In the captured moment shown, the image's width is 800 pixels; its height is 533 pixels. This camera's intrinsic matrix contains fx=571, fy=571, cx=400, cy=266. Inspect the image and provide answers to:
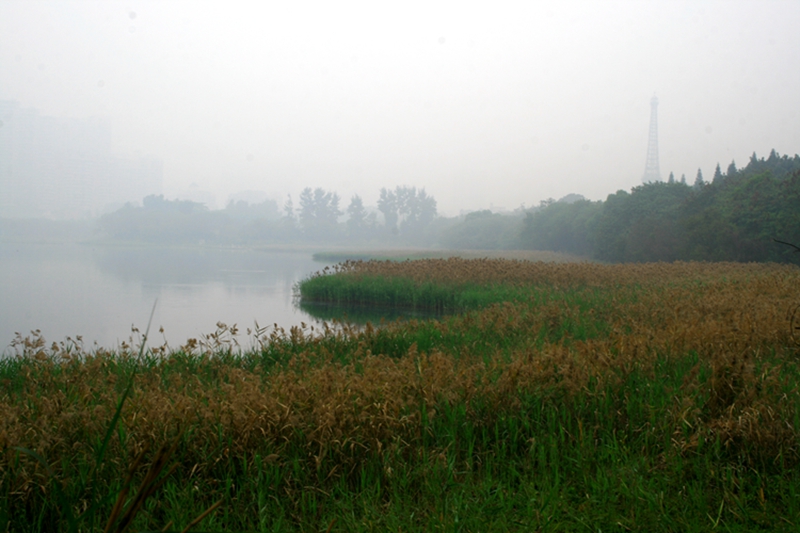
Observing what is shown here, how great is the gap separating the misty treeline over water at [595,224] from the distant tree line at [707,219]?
0.16 ft

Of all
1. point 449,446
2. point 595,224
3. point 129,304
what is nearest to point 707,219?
point 595,224

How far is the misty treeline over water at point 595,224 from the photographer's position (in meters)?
24.2

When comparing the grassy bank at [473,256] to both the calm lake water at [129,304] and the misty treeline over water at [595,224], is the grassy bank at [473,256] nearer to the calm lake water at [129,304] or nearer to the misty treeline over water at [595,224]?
the misty treeline over water at [595,224]

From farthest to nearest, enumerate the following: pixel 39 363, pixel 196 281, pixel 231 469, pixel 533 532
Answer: pixel 196 281 < pixel 39 363 < pixel 231 469 < pixel 533 532

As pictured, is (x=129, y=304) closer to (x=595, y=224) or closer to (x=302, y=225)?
(x=595, y=224)

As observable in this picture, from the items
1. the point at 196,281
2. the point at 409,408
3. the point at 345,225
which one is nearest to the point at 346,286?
the point at 196,281

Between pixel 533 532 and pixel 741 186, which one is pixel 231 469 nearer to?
pixel 533 532

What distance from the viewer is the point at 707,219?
26.5 metres

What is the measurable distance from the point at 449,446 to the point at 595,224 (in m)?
41.3

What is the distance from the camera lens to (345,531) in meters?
2.83

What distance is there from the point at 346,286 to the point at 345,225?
91.3 metres

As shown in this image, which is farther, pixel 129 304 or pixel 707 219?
pixel 707 219

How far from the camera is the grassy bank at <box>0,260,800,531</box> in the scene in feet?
9.56

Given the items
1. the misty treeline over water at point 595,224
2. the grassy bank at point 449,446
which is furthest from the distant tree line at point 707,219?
the grassy bank at point 449,446
